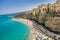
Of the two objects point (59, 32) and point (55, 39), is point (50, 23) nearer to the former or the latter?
point (59, 32)

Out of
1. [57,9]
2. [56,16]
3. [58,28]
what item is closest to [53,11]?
[57,9]

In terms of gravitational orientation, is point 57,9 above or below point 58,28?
above

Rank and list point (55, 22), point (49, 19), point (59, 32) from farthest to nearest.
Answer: point (49, 19) < point (55, 22) < point (59, 32)

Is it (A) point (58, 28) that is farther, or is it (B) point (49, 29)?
(B) point (49, 29)

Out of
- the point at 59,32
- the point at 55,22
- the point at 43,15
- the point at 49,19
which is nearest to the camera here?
the point at 59,32

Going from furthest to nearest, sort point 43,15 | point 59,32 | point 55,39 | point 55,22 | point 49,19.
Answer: point 43,15 → point 49,19 → point 55,22 → point 59,32 → point 55,39

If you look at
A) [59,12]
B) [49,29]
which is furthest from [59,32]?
[59,12]

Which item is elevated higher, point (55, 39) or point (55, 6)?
point (55, 6)

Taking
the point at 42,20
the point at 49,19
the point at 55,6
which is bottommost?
the point at 42,20

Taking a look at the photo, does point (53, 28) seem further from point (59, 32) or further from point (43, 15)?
point (43, 15)
